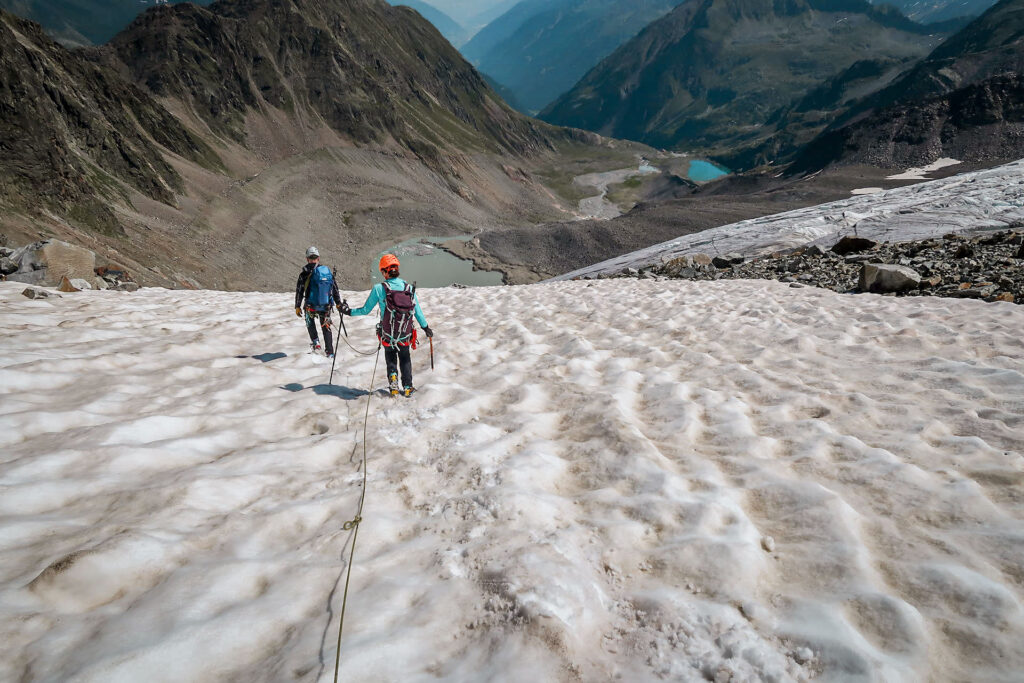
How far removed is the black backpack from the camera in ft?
21.3

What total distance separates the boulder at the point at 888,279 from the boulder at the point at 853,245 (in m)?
6.76

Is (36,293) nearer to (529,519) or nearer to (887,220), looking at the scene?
(529,519)

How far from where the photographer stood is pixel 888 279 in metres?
11.1

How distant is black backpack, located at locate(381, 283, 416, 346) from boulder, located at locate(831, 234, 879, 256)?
58.9 ft

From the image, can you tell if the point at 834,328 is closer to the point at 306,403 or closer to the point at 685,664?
the point at 685,664

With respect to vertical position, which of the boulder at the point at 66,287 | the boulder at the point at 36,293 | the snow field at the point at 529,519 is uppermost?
the boulder at the point at 66,287

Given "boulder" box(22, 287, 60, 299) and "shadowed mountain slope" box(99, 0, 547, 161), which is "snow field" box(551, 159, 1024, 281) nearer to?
"boulder" box(22, 287, 60, 299)

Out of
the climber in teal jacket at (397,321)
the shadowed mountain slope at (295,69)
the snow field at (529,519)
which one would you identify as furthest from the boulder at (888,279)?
A: the shadowed mountain slope at (295,69)

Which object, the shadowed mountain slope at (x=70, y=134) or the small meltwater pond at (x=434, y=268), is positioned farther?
the small meltwater pond at (x=434, y=268)

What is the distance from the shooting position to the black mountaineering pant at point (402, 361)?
6.49 meters

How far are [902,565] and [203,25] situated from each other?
11083cm

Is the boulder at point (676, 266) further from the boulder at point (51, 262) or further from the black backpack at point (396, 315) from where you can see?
the boulder at point (51, 262)

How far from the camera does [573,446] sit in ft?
15.2

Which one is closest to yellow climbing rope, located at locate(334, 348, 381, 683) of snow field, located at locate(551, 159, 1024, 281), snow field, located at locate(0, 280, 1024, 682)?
snow field, located at locate(0, 280, 1024, 682)
